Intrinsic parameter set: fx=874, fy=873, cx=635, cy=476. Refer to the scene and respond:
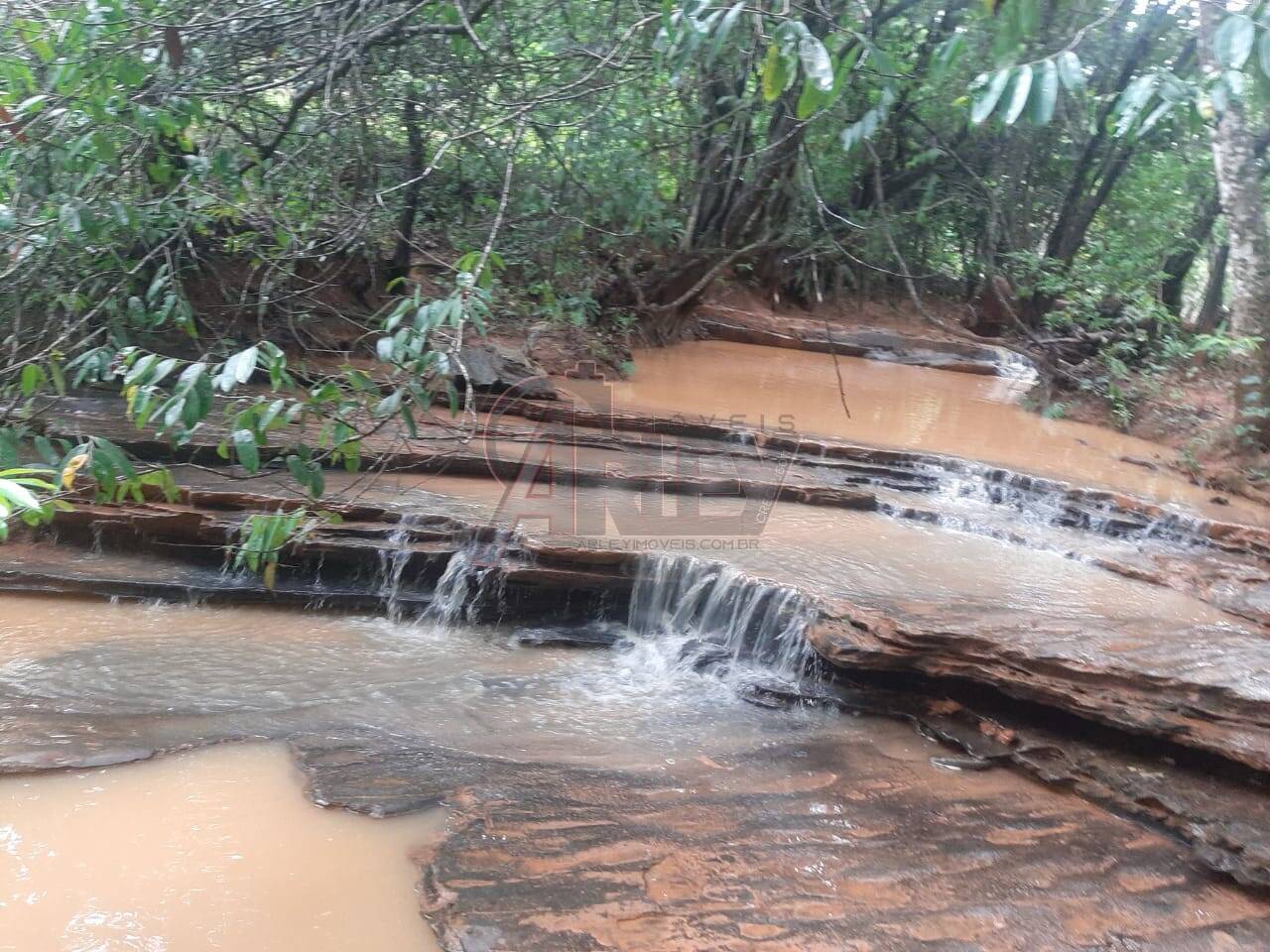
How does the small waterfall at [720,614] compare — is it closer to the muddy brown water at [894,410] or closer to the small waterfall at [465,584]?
the small waterfall at [465,584]

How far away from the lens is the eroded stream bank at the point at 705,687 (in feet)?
9.58

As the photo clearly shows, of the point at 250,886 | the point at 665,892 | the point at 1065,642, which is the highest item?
the point at 1065,642

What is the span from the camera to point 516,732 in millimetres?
3900

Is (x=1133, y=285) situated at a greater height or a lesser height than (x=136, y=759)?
greater

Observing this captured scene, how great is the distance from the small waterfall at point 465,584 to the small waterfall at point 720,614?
2.72 ft

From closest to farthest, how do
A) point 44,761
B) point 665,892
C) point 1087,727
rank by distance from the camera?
1. point 665,892
2. point 44,761
3. point 1087,727

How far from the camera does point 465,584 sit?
16.4ft

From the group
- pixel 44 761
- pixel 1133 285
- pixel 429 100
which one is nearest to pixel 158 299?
pixel 429 100

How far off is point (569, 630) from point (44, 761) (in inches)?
99.2

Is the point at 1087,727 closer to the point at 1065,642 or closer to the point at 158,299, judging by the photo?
the point at 1065,642

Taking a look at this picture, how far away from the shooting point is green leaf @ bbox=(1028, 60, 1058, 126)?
192 centimetres

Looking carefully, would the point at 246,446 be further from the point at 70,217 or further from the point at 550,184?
the point at 550,184

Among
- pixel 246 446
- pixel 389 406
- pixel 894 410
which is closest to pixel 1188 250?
pixel 894 410

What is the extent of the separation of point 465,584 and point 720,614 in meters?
1.46
